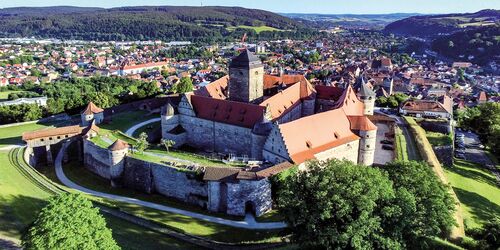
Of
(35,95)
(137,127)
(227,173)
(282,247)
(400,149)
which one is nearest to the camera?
(282,247)

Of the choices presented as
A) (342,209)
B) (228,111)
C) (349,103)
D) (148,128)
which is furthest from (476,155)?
(148,128)

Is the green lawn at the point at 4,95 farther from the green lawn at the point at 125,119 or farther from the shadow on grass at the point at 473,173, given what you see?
the shadow on grass at the point at 473,173

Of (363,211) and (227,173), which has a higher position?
(363,211)

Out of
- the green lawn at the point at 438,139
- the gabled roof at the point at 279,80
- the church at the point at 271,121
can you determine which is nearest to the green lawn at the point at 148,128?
the church at the point at 271,121

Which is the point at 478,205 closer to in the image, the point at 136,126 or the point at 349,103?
the point at 349,103

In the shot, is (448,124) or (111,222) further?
(448,124)

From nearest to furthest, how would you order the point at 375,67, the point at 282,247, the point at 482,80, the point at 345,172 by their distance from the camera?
the point at 345,172
the point at 282,247
the point at 482,80
the point at 375,67

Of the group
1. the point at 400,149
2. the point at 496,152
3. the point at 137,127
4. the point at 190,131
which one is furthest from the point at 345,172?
the point at 496,152

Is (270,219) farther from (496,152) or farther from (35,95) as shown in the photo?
(35,95)
